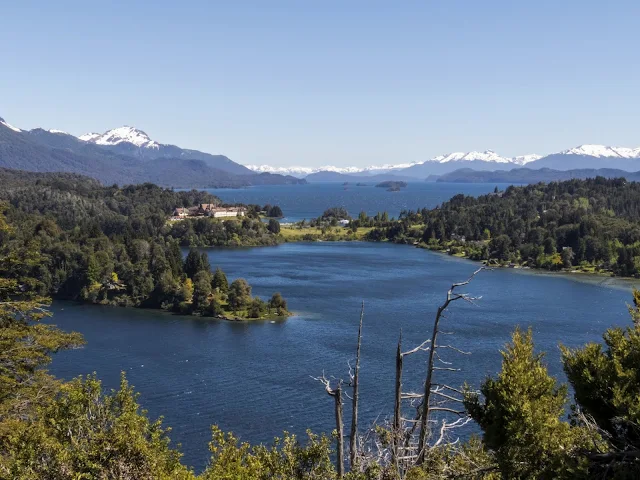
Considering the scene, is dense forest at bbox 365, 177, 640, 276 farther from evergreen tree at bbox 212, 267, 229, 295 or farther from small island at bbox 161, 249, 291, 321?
evergreen tree at bbox 212, 267, 229, 295

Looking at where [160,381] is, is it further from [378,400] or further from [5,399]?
[5,399]

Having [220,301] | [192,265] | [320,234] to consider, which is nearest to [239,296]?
[220,301]

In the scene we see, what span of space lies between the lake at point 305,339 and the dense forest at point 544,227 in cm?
1296

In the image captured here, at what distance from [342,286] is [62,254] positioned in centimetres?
3362

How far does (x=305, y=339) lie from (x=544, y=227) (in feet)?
253

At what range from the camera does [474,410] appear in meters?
12.6

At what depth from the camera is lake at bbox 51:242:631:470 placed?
34.4 m

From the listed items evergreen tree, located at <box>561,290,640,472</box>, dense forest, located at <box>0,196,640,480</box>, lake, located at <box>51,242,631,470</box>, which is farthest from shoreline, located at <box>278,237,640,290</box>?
dense forest, located at <box>0,196,640,480</box>

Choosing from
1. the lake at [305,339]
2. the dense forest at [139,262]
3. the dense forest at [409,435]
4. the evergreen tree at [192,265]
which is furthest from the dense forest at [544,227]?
the dense forest at [409,435]

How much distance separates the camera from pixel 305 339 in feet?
163

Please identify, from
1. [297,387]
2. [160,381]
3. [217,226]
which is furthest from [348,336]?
[217,226]

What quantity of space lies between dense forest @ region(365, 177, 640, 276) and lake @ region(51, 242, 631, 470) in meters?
13.0

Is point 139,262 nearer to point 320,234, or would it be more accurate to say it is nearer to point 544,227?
point 320,234

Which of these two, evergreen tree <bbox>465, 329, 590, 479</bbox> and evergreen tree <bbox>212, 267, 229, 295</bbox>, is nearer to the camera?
evergreen tree <bbox>465, 329, 590, 479</bbox>
